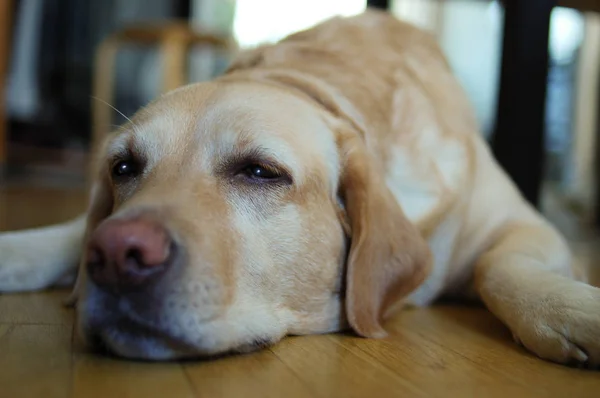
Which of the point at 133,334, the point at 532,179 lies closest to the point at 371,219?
the point at 133,334

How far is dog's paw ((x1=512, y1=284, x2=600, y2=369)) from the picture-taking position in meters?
1.47

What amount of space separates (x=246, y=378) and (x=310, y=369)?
0.46 feet

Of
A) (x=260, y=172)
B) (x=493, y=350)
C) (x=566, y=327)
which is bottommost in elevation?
(x=493, y=350)

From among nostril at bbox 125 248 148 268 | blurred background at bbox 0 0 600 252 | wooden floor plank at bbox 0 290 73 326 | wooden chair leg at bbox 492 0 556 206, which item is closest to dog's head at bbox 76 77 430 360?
nostril at bbox 125 248 148 268

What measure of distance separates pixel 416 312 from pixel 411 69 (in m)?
0.80

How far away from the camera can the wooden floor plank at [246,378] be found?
124cm

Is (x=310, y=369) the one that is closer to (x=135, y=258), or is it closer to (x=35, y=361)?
(x=135, y=258)

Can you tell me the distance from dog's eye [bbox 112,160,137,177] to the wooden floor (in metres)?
0.37

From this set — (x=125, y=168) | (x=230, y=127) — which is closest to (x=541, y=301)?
(x=230, y=127)

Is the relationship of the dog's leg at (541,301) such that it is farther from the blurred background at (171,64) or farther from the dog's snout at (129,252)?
the blurred background at (171,64)

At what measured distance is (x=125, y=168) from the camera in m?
1.76

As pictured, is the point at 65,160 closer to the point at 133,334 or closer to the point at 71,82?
the point at 71,82

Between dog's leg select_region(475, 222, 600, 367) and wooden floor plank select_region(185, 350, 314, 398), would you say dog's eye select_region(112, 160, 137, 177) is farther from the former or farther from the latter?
dog's leg select_region(475, 222, 600, 367)

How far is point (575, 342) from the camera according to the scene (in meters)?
1.49
